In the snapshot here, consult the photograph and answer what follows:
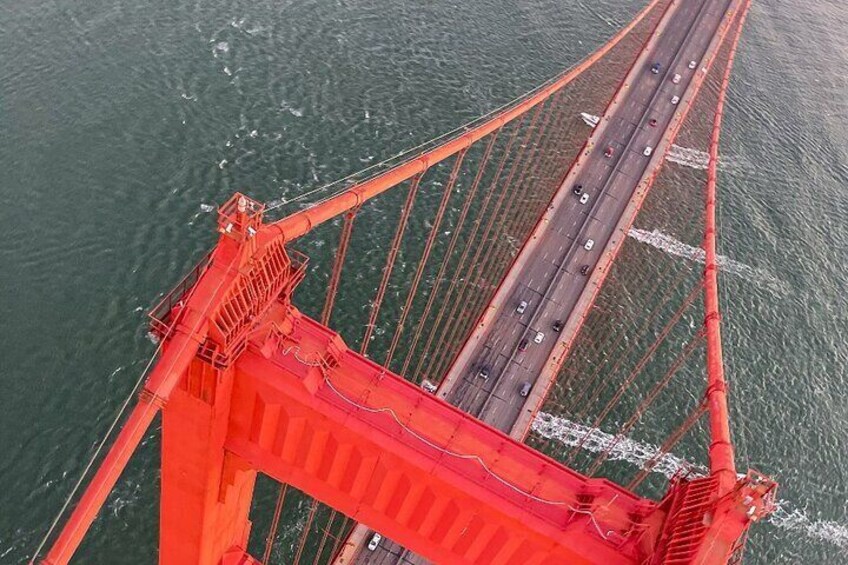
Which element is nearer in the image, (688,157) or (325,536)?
(325,536)

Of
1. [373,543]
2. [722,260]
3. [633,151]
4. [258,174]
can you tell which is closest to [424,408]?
[373,543]

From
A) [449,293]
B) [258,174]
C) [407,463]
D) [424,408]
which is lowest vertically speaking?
[258,174]

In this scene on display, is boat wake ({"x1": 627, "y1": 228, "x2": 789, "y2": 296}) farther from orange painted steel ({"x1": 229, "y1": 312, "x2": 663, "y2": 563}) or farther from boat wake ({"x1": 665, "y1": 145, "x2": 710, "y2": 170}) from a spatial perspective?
A: orange painted steel ({"x1": 229, "y1": 312, "x2": 663, "y2": 563})

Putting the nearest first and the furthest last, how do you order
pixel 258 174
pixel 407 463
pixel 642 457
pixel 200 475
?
pixel 407 463
pixel 200 475
pixel 642 457
pixel 258 174

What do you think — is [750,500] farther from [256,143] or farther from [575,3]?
[575,3]

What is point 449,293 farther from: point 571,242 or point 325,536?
point 325,536

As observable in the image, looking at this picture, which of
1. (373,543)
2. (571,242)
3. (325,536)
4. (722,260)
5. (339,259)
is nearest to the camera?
(339,259)

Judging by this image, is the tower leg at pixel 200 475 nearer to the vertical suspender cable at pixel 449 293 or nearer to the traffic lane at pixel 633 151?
the vertical suspender cable at pixel 449 293

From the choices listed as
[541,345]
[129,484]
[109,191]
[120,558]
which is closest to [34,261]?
[109,191]
